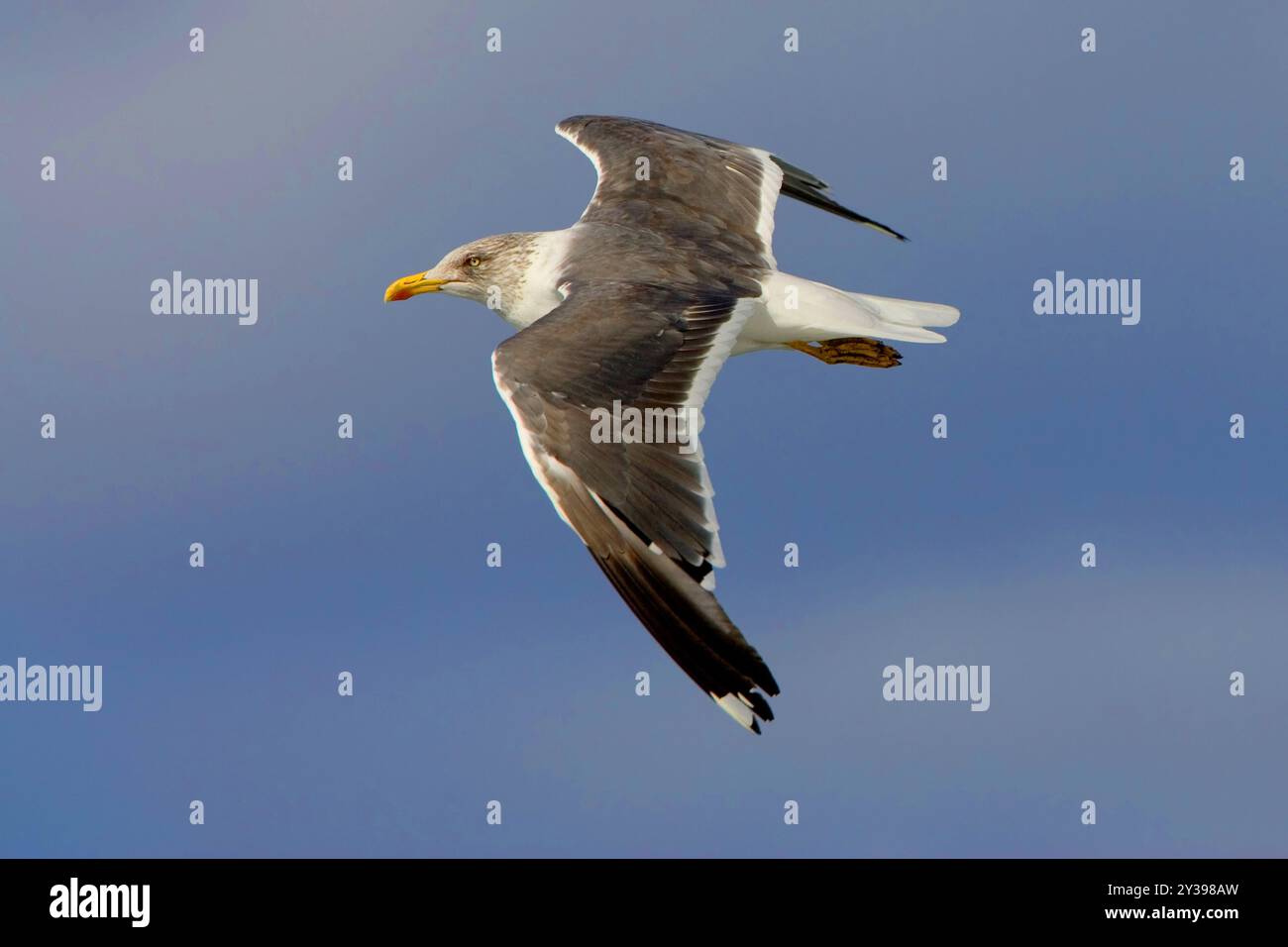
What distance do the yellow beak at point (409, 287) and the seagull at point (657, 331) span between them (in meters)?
0.02

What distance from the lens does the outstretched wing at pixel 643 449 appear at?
10.6 meters

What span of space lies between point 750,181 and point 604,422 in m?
4.66

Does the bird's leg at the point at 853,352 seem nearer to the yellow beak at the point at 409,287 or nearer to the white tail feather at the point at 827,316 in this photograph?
the white tail feather at the point at 827,316

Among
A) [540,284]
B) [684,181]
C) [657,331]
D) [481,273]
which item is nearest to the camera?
[657,331]

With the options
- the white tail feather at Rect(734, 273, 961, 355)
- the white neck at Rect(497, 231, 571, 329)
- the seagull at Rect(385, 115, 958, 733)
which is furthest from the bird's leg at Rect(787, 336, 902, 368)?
the white neck at Rect(497, 231, 571, 329)

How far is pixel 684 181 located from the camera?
1523 centimetres

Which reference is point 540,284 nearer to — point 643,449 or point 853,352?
point 853,352

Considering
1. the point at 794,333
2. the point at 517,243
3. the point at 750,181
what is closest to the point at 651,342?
the point at 794,333

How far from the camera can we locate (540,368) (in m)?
11.7

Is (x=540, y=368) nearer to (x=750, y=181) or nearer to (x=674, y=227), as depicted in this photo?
(x=674, y=227)

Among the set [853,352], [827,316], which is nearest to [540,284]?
[827,316]

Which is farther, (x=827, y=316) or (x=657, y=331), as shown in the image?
(x=827, y=316)

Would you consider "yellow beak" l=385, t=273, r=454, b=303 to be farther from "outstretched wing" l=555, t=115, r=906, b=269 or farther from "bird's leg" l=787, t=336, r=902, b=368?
"bird's leg" l=787, t=336, r=902, b=368

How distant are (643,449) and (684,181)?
451 centimetres
